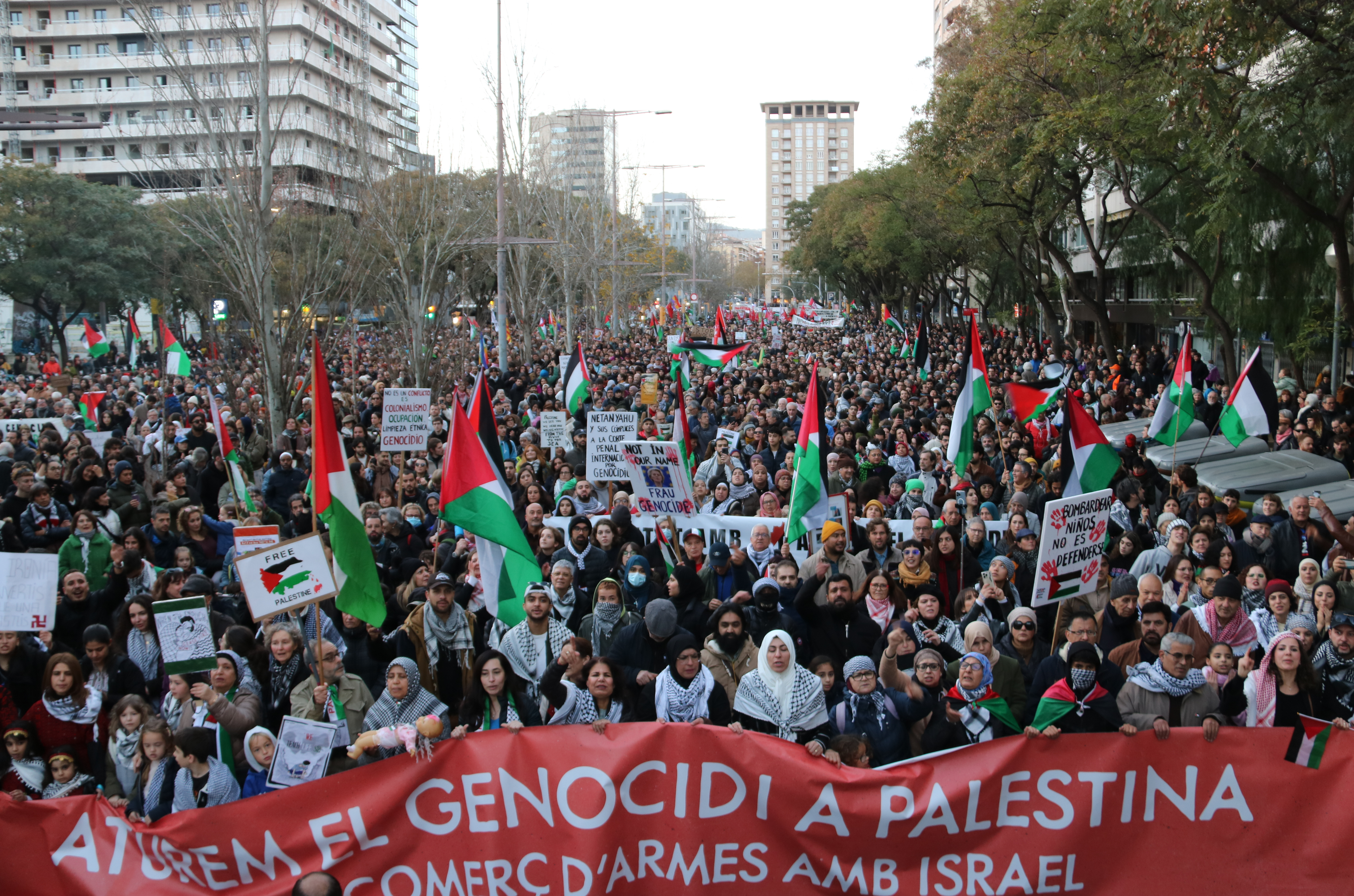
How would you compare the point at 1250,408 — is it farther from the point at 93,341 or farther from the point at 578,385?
the point at 93,341

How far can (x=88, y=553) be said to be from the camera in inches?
337

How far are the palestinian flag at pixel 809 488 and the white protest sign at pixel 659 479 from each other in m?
1.09

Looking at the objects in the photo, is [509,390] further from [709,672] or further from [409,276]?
[709,672]

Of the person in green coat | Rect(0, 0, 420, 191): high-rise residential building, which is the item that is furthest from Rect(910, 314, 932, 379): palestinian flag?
the person in green coat

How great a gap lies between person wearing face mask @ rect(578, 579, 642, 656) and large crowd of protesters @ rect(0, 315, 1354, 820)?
0.02m

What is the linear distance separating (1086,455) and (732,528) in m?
2.98

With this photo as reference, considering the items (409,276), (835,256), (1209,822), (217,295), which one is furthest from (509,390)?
(835,256)

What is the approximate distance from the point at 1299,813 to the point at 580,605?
436 centimetres

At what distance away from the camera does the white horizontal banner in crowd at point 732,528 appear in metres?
9.84

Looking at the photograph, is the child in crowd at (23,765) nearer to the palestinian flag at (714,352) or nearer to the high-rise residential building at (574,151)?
the palestinian flag at (714,352)

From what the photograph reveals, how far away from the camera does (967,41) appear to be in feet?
105

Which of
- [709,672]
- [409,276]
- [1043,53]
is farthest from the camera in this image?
[409,276]

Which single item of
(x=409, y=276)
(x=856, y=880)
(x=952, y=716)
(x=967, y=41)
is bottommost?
(x=856, y=880)

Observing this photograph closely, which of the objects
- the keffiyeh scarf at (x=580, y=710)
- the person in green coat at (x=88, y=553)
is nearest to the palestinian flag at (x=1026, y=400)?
the keffiyeh scarf at (x=580, y=710)
